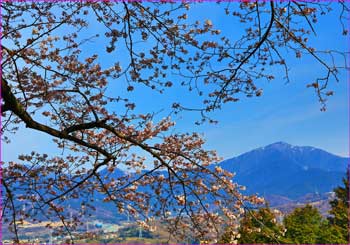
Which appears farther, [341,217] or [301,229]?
[341,217]

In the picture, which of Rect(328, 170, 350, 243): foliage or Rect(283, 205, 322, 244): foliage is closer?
Rect(283, 205, 322, 244): foliage

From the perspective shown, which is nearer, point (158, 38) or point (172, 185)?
point (158, 38)

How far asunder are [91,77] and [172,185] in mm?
1699

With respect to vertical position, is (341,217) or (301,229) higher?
(341,217)

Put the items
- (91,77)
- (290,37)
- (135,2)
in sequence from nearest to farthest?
1. (290,37)
2. (135,2)
3. (91,77)

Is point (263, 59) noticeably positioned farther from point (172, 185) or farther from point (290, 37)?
point (172, 185)

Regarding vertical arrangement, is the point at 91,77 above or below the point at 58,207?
above

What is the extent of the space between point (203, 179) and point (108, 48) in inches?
78.8

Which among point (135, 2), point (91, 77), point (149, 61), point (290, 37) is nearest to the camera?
point (290, 37)

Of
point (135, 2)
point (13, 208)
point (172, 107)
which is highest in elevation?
point (135, 2)

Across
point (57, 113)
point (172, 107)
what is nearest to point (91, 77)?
point (57, 113)

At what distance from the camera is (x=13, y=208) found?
4863 millimetres

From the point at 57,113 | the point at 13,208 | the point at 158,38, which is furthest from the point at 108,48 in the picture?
the point at 13,208

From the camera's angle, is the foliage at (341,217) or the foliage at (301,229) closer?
the foliage at (301,229)
